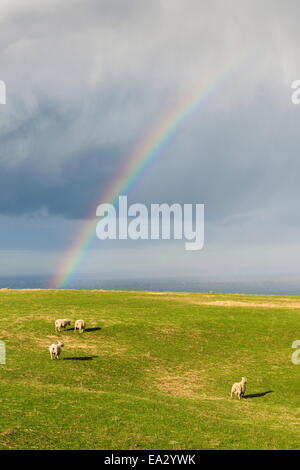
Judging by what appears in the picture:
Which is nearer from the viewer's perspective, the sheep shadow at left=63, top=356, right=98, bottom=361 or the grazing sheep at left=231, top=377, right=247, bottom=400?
the grazing sheep at left=231, top=377, right=247, bottom=400

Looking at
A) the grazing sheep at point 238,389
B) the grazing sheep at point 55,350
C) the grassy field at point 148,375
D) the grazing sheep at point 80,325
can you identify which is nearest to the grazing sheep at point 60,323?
the grassy field at point 148,375

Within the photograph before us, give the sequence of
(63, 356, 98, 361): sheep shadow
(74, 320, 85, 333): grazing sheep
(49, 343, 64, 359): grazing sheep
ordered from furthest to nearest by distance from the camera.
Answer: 1. (74, 320, 85, 333): grazing sheep
2. (63, 356, 98, 361): sheep shadow
3. (49, 343, 64, 359): grazing sheep

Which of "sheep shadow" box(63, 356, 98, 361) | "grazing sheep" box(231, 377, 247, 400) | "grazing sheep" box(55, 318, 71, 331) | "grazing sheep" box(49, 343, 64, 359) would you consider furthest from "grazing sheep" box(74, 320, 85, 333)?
"grazing sheep" box(231, 377, 247, 400)

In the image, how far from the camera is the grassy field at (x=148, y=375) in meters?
20.1

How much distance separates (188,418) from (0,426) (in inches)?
431

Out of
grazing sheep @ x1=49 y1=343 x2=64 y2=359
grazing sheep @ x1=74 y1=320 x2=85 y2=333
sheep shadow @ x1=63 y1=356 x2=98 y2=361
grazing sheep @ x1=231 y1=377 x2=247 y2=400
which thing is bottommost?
grazing sheep @ x1=231 y1=377 x2=247 y2=400

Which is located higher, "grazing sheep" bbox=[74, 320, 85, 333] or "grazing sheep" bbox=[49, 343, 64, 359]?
"grazing sheep" bbox=[74, 320, 85, 333]

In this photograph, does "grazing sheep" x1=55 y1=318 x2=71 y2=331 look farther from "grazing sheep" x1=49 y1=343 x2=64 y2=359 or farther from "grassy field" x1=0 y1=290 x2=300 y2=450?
"grazing sheep" x1=49 y1=343 x2=64 y2=359

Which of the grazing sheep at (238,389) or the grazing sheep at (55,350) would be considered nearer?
A: the grazing sheep at (238,389)

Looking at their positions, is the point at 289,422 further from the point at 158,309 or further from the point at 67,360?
the point at 158,309

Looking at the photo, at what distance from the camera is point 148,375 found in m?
36.0

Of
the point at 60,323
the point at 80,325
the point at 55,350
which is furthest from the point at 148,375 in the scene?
the point at 60,323

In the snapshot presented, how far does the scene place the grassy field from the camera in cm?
2012

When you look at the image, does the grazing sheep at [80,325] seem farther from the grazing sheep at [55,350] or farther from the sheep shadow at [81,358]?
the grazing sheep at [55,350]
